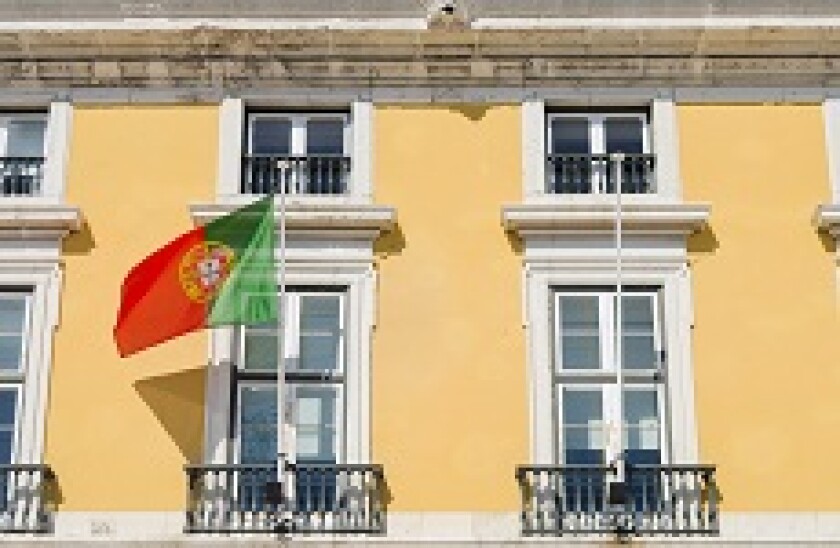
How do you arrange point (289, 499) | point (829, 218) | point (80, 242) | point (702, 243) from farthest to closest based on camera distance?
point (80, 242) → point (702, 243) → point (829, 218) → point (289, 499)

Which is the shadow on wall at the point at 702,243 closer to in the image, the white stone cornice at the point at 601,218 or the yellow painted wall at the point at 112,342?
the white stone cornice at the point at 601,218

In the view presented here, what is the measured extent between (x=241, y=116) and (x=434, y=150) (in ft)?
6.06

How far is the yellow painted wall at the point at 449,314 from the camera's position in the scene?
54.7 feet

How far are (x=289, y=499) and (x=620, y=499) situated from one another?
2824mm

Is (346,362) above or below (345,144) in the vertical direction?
below

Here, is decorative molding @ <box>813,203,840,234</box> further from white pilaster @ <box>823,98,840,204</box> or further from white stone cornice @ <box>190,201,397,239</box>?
white stone cornice @ <box>190,201,397,239</box>

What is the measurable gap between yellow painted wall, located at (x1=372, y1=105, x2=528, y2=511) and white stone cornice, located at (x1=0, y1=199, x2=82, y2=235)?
285 centimetres

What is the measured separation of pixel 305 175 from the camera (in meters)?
18.0

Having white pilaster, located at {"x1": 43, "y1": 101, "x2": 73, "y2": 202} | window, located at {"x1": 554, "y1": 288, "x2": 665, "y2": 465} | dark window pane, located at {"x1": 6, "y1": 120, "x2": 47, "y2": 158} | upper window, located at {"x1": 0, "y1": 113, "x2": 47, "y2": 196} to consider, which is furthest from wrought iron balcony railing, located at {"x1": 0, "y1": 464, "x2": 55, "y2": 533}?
window, located at {"x1": 554, "y1": 288, "x2": 665, "y2": 465}

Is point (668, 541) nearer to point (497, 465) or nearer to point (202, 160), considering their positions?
point (497, 465)

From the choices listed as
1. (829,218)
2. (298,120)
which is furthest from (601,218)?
(298,120)

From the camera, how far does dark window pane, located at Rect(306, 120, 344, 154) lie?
18219 millimetres

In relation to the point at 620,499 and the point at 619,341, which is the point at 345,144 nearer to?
the point at 619,341

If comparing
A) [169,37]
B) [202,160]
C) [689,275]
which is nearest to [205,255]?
[202,160]
